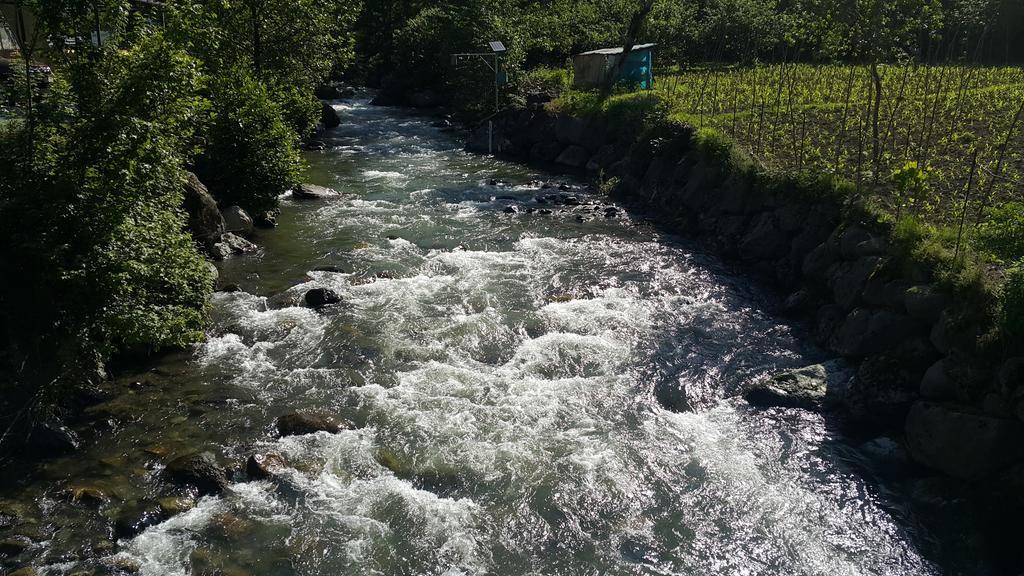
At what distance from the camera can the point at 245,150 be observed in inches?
1009

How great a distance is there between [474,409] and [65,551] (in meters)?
7.20

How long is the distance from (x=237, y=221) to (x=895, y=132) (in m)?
22.7

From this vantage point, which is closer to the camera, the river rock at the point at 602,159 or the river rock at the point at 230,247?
the river rock at the point at 230,247

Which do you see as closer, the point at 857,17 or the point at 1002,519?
the point at 1002,519

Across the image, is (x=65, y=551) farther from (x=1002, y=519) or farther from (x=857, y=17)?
(x=857, y=17)

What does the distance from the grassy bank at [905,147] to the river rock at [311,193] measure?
46.0 ft

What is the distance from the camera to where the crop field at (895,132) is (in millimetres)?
19094

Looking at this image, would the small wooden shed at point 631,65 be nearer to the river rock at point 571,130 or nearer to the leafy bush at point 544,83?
the leafy bush at point 544,83

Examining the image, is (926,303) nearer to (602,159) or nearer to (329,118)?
(602,159)

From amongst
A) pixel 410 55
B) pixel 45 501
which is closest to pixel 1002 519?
pixel 45 501

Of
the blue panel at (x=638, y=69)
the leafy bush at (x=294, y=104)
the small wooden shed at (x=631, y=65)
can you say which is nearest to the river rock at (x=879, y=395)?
the leafy bush at (x=294, y=104)

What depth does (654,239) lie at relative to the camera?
26.4 metres

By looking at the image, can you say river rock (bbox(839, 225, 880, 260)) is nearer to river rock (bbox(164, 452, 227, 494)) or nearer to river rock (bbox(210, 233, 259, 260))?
river rock (bbox(164, 452, 227, 494))

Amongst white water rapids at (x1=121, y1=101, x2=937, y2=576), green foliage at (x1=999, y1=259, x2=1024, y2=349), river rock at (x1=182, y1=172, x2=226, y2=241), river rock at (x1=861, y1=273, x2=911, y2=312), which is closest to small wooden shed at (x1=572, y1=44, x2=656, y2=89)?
white water rapids at (x1=121, y1=101, x2=937, y2=576)
